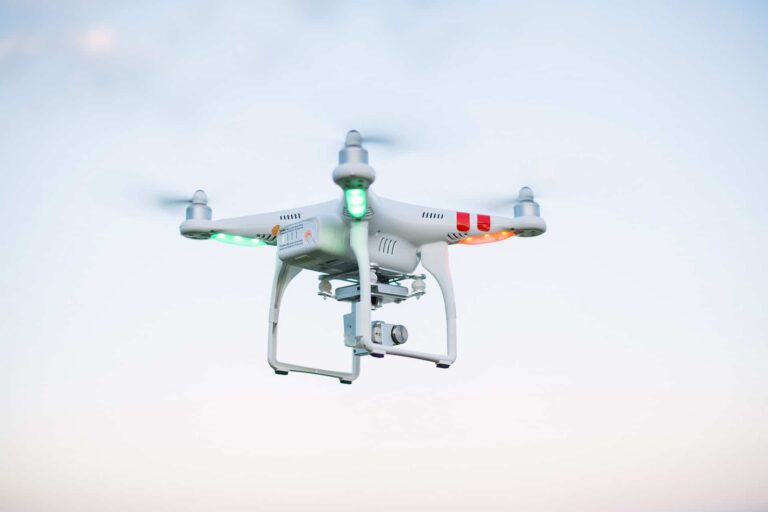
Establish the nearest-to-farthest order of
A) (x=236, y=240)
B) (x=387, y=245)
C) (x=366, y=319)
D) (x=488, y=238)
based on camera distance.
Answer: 1. (x=366, y=319)
2. (x=387, y=245)
3. (x=488, y=238)
4. (x=236, y=240)

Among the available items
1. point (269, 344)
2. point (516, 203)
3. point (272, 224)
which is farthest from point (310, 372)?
point (516, 203)

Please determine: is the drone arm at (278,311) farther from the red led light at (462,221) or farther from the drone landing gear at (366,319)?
the red led light at (462,221)

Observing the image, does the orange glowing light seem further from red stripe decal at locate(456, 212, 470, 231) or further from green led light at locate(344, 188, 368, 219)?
green led light at locate(344, 188, 368, 219)

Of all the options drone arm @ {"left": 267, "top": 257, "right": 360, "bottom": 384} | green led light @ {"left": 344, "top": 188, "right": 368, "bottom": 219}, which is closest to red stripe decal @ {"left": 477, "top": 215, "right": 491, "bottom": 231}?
green led light @ {"left": 344, "top": 188, "right": 368, "bottom": 219}

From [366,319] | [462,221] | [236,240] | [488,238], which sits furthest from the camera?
[236,240]

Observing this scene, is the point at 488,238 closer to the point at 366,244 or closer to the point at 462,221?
the point at 462,221

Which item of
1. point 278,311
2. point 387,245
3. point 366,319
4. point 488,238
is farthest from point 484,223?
point 278,311
